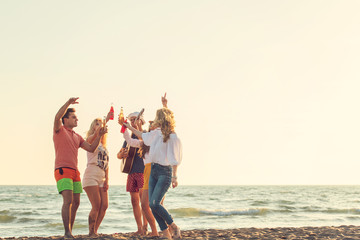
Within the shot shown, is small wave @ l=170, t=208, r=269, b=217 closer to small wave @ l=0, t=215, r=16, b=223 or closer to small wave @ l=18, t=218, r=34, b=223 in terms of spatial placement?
small wave @ l=18, t=218, r=34, b=223

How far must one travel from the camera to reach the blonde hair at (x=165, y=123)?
236 inches

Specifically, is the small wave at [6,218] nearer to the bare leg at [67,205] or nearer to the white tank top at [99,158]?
the white tank top at [99,158]

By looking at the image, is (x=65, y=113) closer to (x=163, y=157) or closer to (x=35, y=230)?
(x=163, y=157)

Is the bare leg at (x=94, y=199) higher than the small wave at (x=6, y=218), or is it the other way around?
the bare leg at (x=94, y=199)

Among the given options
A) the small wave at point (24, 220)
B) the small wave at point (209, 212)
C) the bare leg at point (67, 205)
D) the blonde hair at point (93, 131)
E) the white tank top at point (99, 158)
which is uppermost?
the blonde hair at point (93, 131)

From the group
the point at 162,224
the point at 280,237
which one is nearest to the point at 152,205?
the point at 162,224

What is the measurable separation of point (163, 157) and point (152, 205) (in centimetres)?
66

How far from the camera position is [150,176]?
6.07m

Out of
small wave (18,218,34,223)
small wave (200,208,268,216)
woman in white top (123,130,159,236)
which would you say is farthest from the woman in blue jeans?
small wave (200,208,268,216)

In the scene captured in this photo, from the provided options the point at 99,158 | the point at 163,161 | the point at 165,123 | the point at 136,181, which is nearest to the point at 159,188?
the point at 163,161

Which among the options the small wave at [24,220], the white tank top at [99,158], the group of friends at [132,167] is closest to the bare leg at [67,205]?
the group of friends at [132,167]

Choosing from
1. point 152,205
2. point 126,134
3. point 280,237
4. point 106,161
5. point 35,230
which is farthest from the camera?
Result: point 35,230

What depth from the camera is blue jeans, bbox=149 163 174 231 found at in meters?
5.90

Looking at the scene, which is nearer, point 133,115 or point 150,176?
point 150,176
